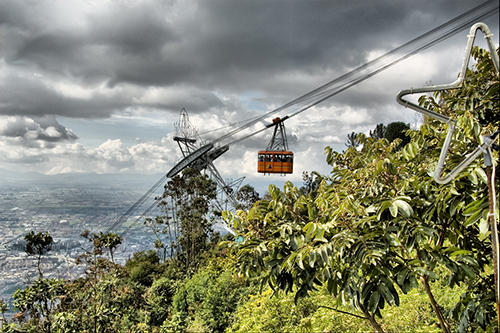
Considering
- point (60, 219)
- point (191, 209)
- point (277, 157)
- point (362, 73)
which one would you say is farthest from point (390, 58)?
point (60, 219)

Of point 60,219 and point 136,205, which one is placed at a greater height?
point 136,205

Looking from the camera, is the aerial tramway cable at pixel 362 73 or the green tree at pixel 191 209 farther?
the green tree at pixel 191 209

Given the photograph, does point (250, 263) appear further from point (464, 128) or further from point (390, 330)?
point (390, 330)

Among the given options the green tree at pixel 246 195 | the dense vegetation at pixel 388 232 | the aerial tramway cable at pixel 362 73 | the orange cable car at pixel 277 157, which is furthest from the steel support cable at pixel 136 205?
the dense vegetation at pixel 388 232

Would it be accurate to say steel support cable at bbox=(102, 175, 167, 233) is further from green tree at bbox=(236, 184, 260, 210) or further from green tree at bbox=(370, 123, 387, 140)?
green tree at bbox=(370, 123, 387, 140)

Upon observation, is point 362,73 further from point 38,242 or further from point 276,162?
point 38,242

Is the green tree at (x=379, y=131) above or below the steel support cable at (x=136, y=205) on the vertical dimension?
above

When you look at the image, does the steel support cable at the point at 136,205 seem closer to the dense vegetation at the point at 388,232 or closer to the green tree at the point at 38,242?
the green tree at the point at 38,242

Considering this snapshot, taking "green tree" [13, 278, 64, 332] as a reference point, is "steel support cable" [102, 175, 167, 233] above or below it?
above

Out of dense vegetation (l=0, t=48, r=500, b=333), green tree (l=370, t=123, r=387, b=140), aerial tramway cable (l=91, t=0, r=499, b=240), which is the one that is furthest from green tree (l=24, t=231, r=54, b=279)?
green tree (l=370, t=123, r=387, b=140)

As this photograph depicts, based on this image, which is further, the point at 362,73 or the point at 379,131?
Result: the point at 379,131
